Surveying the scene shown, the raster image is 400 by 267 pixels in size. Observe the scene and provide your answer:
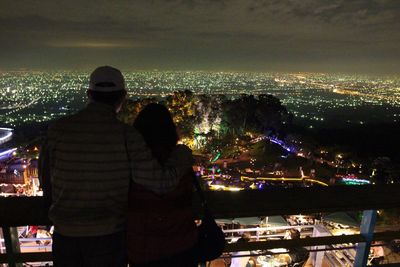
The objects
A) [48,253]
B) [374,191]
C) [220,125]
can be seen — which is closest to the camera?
[48,253]

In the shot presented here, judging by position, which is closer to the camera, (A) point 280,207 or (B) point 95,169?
(B) point 95,169

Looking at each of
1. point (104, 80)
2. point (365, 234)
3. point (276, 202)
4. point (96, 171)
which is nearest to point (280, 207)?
point (276, 202)

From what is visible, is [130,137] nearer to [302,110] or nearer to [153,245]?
[153,245]

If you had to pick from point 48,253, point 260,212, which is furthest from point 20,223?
point 260,212

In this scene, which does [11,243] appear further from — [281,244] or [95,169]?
[281,244]

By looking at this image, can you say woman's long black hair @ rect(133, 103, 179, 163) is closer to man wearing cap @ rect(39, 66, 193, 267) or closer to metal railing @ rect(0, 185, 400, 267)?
man wearing cap @ rect(39, 66, 193, 267)
